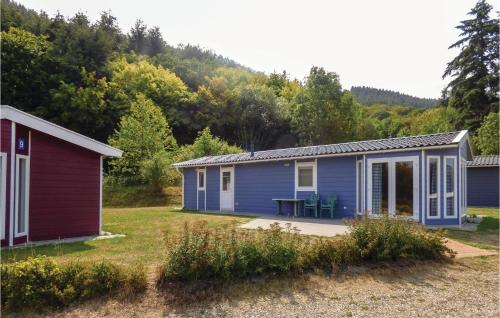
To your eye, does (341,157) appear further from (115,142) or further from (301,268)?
(115,142)

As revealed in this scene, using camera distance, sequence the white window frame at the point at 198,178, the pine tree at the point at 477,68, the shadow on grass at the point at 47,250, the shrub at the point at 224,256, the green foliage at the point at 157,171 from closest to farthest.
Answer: the shrub at the point at 224,256, the shadow on grass at the point at 47,250, the white window frame at the point at 198,178, the green foliage at the point at 157,171, the pine tree at the point at 477,68

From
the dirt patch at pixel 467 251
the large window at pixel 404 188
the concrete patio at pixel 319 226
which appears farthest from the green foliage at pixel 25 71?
the dirt patch at pixel 467 251

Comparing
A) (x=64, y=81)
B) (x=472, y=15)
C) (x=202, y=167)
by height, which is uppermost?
(x=472, y=15)

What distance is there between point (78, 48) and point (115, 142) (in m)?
14.9

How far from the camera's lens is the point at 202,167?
1762 cm

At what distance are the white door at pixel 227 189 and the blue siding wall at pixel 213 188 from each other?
0.79 ft

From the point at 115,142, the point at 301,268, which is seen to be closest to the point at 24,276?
the point at 301,268

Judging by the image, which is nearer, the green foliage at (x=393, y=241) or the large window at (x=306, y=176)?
the green foliage at (x=393, y=241)

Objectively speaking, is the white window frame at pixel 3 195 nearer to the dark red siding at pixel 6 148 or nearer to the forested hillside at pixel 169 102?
the dark red siding at pixel 6 148

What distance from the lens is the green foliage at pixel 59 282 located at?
14.1 feet

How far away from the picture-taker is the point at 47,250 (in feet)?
23.1

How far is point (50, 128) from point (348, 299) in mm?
7116

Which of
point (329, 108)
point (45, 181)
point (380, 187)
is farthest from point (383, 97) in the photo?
point (45, 181)

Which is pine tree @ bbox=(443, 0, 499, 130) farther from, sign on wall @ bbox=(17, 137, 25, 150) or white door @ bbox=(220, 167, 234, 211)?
sign on wall @ bbox=(17, 137, 25, 150)
